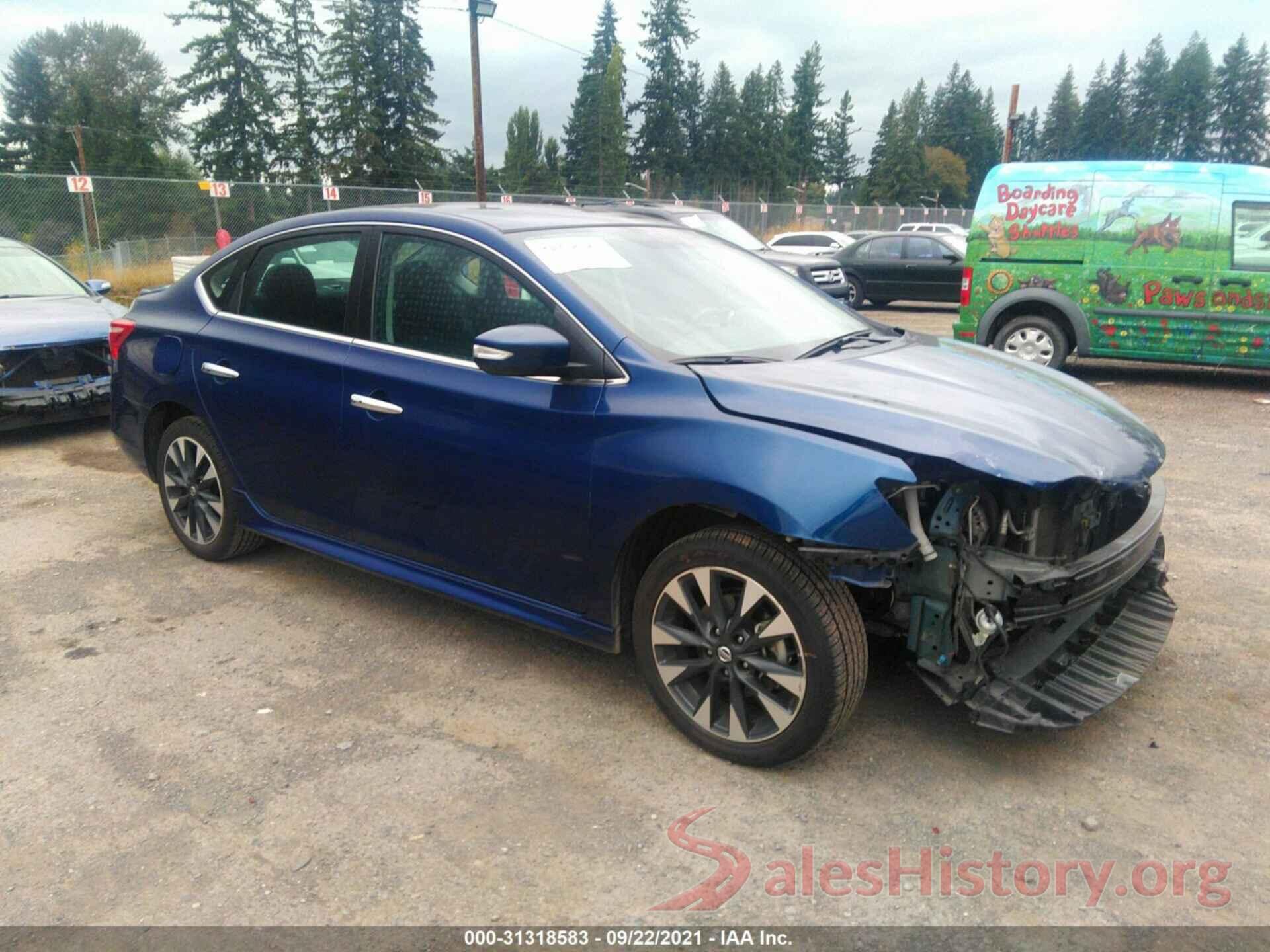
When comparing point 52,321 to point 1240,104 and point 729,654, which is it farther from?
point 1240,104

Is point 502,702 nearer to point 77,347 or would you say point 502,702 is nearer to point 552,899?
point 552,899

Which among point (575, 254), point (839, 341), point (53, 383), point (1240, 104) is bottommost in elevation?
point (53, 383)

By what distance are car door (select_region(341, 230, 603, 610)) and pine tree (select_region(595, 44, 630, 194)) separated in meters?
70.9

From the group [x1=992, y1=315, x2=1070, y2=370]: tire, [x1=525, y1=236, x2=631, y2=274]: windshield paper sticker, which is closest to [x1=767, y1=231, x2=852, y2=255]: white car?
[x1=992, y1=315, x2=1070, y2=370]: tire

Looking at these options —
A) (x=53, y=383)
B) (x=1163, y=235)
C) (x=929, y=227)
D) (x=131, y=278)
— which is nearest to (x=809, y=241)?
(x=131, y=278)

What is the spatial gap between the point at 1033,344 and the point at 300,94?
54732 millimetres

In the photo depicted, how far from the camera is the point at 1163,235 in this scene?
884 centimetres

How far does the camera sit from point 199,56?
2079 inches

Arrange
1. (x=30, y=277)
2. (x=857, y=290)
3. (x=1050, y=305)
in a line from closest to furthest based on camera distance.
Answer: (x=30, y=277), (x=1050, y=305), (x=857, y=290)

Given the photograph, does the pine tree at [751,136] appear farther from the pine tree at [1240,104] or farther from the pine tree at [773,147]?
the pine tree at [1240,104]

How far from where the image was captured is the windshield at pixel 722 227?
1255cm

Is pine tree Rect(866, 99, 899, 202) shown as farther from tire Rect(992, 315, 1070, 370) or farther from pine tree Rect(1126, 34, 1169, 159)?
tire Rect(992, 315, 1070, 370)

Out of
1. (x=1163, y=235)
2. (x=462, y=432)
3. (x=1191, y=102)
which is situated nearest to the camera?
(x=462, y=432)

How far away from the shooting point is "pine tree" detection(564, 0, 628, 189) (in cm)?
7362
